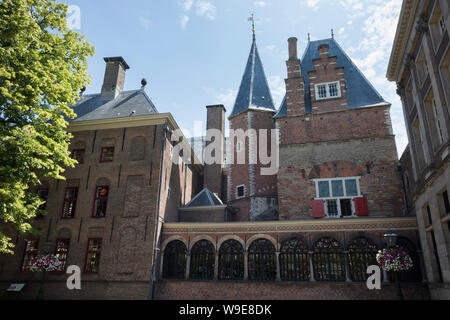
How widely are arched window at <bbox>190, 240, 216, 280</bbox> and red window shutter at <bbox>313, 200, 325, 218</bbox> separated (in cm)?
537

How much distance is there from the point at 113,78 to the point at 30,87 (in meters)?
10.5

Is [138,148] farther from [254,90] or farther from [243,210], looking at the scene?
[254,90]

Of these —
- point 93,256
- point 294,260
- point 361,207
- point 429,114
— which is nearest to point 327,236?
point 294,260

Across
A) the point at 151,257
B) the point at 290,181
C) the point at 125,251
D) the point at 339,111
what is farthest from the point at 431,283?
the point at 125,251

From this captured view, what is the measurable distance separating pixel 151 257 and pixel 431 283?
36.8 feet

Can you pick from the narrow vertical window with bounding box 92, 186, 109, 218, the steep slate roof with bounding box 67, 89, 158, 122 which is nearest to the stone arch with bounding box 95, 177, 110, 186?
the narrow vertical window with bounding box 92, 186, 109, 218

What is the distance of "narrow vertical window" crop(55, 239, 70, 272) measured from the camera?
15.7m

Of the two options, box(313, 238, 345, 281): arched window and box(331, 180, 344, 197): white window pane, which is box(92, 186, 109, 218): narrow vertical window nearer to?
box(313, 238, 345, 281): arched window

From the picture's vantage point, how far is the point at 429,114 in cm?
1138

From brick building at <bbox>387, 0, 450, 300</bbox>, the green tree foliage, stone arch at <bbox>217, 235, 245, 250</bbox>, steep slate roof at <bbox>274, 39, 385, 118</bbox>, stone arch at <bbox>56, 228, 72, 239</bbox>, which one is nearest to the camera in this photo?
brick building at <bbox>387, 0, 450, 300</bbox>

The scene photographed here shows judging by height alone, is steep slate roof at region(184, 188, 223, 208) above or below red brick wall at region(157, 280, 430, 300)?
above

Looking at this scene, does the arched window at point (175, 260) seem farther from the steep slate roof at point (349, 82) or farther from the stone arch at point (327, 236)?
the steep slate roof at point (349, 82)

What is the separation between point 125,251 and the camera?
1536 centimetres

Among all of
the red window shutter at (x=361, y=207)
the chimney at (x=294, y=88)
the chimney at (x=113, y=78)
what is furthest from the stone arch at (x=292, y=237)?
the chimney at (x=113, y=78)
